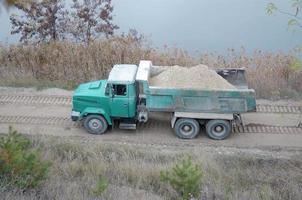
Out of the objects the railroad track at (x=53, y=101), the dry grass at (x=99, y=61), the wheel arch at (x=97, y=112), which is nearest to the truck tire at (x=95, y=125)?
the wheel arch at (x=97, y=112)

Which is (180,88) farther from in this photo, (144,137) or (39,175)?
(39,175)

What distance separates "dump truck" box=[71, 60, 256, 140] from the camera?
11.6 meters

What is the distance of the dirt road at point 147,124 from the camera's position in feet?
39.6

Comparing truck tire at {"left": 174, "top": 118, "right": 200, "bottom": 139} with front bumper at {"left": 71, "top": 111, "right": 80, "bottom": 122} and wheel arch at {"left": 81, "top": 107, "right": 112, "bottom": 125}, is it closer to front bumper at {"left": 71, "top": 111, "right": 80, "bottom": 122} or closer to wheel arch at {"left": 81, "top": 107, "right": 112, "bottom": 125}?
wheel arch at {"left": 81, "top": 107, "right": 112, "bottom": 125}

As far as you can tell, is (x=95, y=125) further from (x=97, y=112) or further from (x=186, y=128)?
(x=186, y=128)

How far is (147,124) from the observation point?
1288 centimetres

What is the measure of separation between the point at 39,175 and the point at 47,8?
11.1m

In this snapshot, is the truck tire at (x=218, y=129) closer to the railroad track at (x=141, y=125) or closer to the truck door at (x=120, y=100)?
the railroad track at (x=141, y=125)

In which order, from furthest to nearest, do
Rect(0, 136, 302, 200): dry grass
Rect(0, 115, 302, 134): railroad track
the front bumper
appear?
Rect(0, 115, 302, 134): railroad track → the front bumper → Rect(0, 136, 302, 200): dry grass

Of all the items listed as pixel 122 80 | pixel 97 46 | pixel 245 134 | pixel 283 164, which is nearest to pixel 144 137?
pixel 122 80

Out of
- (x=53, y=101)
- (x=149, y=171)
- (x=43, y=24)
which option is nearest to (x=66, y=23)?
(x=43, y=24)

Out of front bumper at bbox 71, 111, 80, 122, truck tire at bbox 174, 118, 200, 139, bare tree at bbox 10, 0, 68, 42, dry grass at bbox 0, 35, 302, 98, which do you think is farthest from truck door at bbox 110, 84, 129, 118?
bare tree at bbox 10, 0, 68, 42

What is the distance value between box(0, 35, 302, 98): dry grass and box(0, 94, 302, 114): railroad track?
0.73 meters

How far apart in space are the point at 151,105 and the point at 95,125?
58.0 inches
